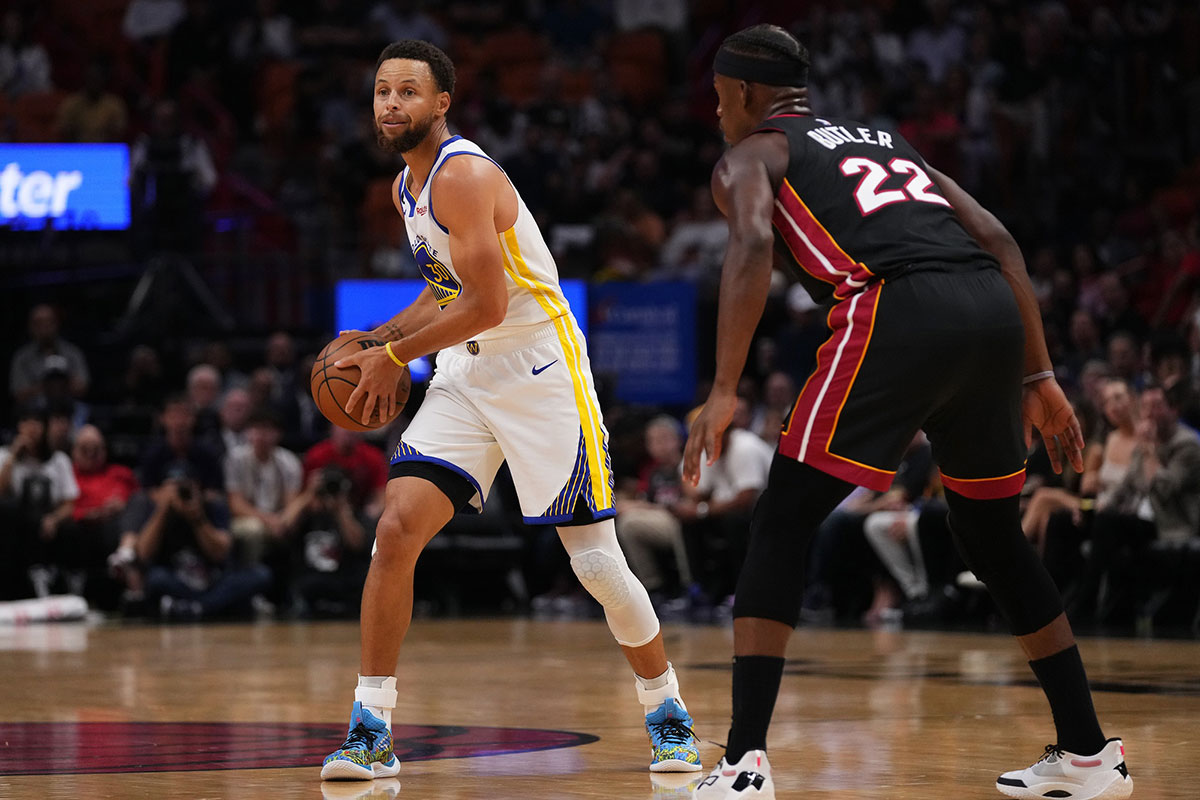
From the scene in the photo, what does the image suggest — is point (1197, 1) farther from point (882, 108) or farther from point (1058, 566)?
point (1058, 566)

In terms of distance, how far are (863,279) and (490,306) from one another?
1.13 m

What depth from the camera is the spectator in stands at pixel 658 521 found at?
1241cm

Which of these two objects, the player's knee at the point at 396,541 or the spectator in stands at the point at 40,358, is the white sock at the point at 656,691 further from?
the spectator in stands at the point at 40,358

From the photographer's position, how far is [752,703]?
382 cm

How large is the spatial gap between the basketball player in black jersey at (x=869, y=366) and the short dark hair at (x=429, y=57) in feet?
3.31

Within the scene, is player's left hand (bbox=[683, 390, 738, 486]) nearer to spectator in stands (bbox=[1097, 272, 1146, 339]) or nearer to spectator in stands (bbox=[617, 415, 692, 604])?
spectator in stands (bbox=[617, 415, 692, 604])

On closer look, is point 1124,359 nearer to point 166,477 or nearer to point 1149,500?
point 1149,500

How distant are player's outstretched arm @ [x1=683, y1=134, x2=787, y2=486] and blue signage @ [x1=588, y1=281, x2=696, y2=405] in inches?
420

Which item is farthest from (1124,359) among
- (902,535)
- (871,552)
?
(871,552)

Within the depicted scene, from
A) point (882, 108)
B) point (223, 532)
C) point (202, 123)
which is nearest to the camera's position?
point (223, 532)

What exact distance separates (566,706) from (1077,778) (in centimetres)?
268

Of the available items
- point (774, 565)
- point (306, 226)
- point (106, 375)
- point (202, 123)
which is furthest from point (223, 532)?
point (774, 565)

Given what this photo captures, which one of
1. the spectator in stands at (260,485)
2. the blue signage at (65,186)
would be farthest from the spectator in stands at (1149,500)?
the blue signage at (65,186)

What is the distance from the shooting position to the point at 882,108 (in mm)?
16438
